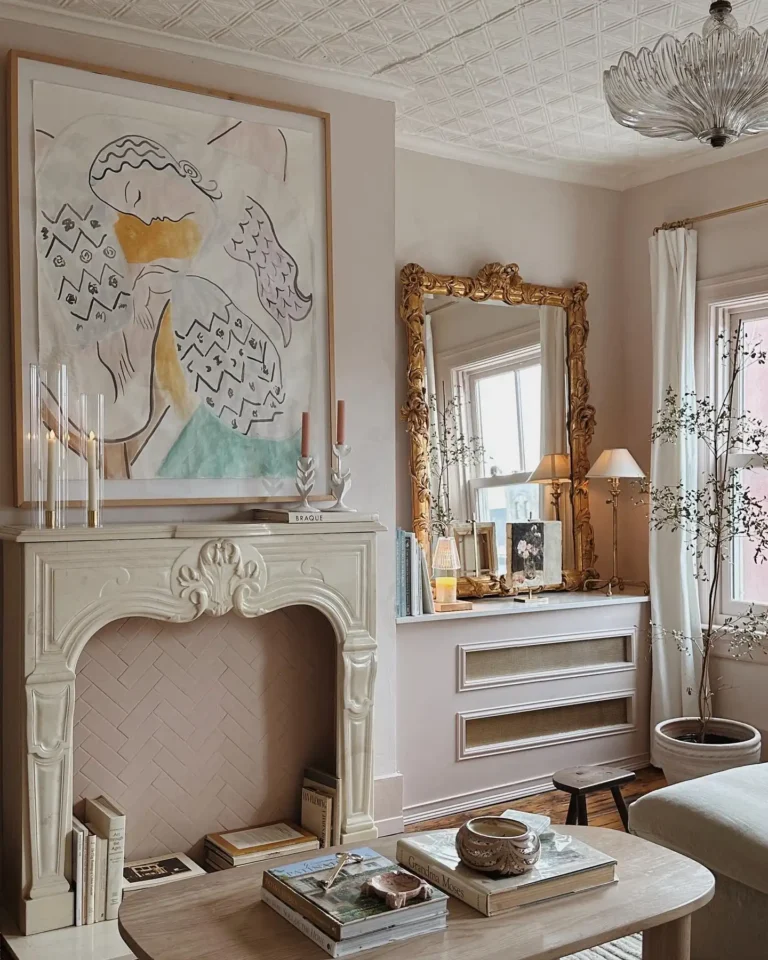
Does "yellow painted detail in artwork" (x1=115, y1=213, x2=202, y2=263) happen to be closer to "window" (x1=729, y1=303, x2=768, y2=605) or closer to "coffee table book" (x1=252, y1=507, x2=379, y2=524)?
"coffee table book" (x1=252, y1=507, x2=379, y2=524)

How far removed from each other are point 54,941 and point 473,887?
1.50 meters

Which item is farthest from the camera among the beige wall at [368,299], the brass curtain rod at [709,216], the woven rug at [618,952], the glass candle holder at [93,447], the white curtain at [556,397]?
the white curtain at [556,397]

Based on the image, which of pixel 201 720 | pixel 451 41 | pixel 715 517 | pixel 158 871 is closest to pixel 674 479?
pixel 715 517

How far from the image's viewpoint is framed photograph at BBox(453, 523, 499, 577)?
14.0ft

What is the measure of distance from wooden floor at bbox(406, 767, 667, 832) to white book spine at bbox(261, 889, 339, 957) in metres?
1.96

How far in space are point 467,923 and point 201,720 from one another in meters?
1.71

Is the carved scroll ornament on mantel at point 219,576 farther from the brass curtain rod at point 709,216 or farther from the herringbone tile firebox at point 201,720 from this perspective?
the brass curtain rod at point 709,216

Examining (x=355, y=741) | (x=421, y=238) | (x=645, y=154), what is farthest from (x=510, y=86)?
(x=355, y=741)

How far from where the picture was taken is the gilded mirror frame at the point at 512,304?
4.09m

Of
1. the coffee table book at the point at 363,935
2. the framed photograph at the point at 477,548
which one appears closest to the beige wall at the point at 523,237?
the framed photograph at the point at 477,548

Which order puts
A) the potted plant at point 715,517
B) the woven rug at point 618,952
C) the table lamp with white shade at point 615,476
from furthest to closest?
the table lamp with white shade at point 615,476
the potted plant at point 715,517
the woven rug at point 618,952

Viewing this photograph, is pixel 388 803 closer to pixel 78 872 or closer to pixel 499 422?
pixel 78 872

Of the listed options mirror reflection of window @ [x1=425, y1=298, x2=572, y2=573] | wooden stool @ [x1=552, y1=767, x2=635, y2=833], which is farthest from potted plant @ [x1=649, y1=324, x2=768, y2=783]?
wooden stool @ [x1=552, y1=767, x2=635, y2=833]

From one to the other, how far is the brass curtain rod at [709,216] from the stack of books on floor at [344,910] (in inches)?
131
